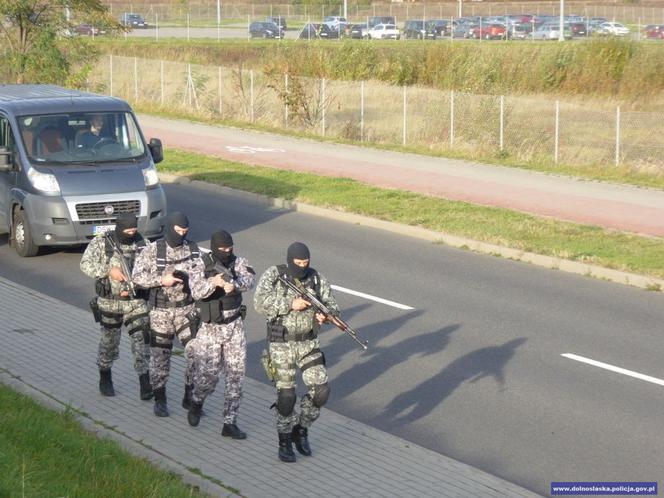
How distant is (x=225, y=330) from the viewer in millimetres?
8781

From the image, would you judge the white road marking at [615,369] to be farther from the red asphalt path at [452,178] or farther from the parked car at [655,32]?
the parked car at [655,32]

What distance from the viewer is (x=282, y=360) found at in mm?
8344

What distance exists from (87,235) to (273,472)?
8462mm

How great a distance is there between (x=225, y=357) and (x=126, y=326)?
4.42ft

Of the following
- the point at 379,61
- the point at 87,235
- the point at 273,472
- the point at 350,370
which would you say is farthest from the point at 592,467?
the point at 379,61

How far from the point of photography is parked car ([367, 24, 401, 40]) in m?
78.6

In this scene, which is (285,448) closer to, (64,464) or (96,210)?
(64,464)

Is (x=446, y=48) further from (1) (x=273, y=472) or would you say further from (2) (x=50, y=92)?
(1) (x=273, y=472)

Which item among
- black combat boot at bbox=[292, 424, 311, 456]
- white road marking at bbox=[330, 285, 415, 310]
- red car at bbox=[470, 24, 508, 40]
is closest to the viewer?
black combat boot at bbox=[292, 424, 311, 456]

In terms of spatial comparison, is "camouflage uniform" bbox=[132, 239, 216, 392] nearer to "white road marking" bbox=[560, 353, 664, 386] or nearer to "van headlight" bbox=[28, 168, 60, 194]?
"white road marking" bbox=[560, 353, 664, 386]

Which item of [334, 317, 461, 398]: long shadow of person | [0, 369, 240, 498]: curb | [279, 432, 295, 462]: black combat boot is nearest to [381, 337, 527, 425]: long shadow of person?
[334, 317, 461, 398]: long shadow of person

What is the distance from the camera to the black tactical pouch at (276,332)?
8344mm

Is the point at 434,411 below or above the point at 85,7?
below

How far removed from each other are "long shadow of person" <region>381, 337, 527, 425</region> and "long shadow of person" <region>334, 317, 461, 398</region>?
470 mm
